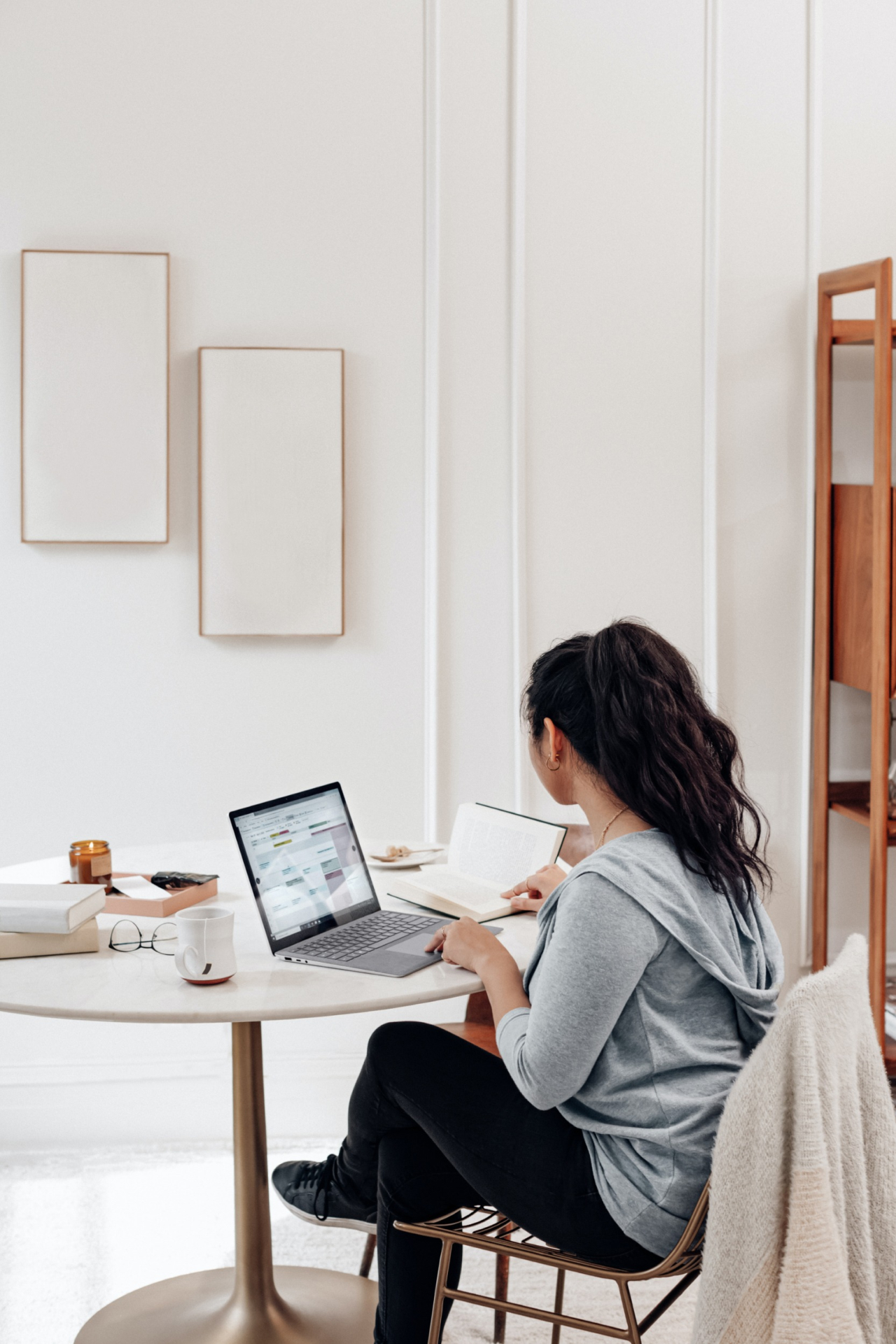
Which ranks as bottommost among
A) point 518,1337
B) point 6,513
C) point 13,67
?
point 518,1337

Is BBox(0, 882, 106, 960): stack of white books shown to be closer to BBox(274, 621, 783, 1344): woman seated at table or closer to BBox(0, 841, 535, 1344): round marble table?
BBox(0, 841, 535, 1344): round marble table

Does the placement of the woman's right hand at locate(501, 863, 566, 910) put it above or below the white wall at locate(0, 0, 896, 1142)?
below

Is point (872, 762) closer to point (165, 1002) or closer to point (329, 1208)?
point (329, 1208)

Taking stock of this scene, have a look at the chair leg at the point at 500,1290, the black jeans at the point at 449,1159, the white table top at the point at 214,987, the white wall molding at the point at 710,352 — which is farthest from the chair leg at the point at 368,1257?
the white wall molding at the point at 710,352

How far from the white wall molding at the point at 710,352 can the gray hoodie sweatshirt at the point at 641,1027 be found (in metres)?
1.51

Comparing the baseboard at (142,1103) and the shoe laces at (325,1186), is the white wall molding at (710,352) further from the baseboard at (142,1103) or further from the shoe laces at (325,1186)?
the shoe laces at (325,1186)

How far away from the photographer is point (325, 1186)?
1770 mm

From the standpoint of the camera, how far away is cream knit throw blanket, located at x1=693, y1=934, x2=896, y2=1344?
1.15 m

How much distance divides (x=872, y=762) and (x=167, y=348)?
182 centimetres

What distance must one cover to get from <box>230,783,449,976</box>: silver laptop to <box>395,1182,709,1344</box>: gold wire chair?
0.32 m

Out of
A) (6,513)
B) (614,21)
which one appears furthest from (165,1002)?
(614,21)

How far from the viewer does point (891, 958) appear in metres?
2.92

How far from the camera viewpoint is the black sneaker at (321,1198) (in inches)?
68.8

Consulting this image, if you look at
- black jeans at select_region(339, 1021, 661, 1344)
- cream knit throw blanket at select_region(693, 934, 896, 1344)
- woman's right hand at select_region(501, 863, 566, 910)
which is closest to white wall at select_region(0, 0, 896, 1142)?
woman's right hand at select_region(501, 863, 566, 910)
